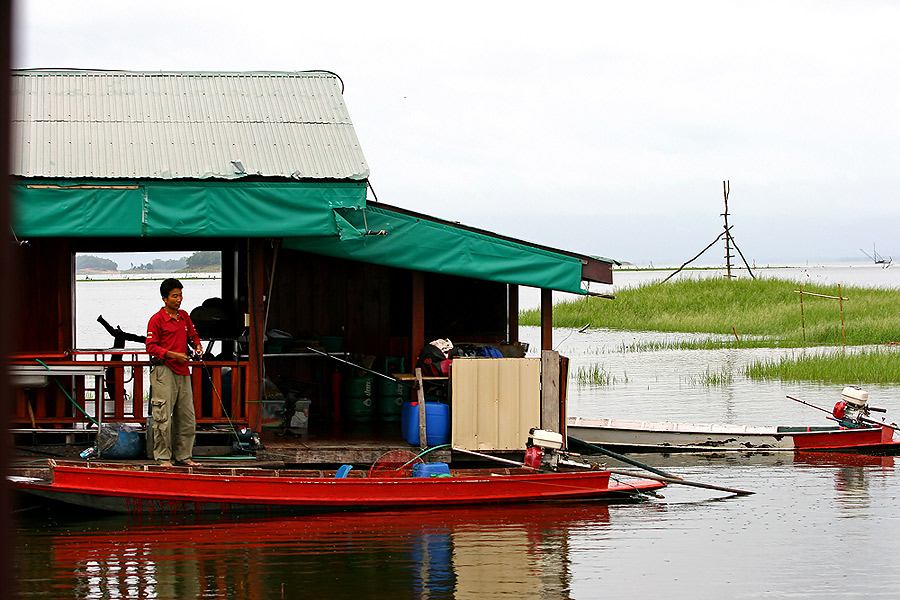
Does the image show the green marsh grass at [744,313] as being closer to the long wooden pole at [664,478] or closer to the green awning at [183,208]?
→ the long wooden pole at [664,478]

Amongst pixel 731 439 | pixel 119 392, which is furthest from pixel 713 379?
pixel 119 392

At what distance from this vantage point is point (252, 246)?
9914 mm

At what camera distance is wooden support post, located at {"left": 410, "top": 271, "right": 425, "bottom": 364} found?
34.1 ft

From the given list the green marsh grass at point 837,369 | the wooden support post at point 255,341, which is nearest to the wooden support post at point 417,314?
the wooden support post at point 255,341

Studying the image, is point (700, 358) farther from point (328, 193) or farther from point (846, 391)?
point (328, 193)

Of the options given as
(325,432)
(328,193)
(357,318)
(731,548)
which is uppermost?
(328,193)

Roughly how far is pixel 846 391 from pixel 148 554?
393 inches

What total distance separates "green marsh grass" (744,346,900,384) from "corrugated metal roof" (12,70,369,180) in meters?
14.1

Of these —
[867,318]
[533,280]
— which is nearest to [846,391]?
[533,280]

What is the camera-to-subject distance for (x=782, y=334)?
101ft

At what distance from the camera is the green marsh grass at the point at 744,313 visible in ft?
94.2

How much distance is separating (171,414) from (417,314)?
2775 mm

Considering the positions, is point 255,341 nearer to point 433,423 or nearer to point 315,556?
point 433,423

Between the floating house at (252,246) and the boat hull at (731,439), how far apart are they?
2268 mm
